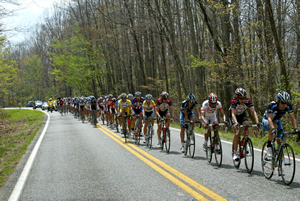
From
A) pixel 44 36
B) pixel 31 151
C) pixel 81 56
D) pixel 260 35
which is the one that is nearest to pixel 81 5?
pixel 81 56

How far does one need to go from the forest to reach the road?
6591 millimetres

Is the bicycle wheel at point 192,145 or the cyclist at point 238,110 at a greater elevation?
the cyclist at point 238,110

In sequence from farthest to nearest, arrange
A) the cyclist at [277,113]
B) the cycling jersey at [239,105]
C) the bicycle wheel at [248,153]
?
1. the cycling jersey at [239,105]
2. the bicycle wheel at [248,153]
3. the cyclist at [277,113]

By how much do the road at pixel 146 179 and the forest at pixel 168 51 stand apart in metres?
6.59

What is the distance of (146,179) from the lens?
20.3 feet

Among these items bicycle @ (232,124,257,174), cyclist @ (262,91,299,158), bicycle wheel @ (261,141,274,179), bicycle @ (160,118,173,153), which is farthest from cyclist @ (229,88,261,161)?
bicycle @ (160,118,173,153)

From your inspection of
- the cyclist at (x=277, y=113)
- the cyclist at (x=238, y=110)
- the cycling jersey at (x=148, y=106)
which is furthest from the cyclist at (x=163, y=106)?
the cyclist at (x=277, y=113)

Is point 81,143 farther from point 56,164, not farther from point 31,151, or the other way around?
point 56,164

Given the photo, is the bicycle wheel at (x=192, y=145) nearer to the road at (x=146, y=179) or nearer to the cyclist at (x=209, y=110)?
the road at (x=146, y=179)

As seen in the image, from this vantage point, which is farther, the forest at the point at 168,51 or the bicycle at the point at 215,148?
the forest at the point at 168,51

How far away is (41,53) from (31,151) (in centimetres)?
7358

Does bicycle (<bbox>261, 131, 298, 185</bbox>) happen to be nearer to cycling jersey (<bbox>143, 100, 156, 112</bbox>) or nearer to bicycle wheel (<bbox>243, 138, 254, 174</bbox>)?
bicycle wheel (<bbox>243, 138, 254, 174</bbox>)

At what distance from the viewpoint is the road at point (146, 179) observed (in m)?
5.09

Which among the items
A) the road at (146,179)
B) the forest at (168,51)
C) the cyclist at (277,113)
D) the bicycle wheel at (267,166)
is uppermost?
the forest at (168,51)
